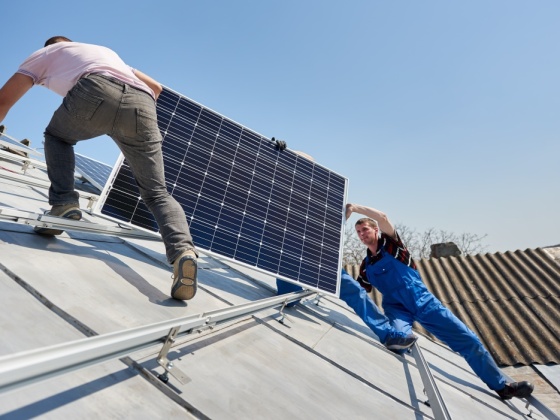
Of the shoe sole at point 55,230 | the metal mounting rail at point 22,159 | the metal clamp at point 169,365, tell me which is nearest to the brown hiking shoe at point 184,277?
the metal clamp at point 169,365

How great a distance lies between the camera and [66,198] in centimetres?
256

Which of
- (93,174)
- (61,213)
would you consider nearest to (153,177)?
(61,213)

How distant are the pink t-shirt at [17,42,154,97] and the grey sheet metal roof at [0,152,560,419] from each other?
1.11 m

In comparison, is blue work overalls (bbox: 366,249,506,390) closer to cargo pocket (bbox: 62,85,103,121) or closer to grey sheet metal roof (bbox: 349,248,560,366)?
grey sheet metal roof (bbox: 349,248,560,366)

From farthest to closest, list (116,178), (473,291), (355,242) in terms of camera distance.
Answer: (355,242)
(473,291)
(116,178)

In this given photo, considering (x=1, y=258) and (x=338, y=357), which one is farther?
(x=338, y=357)

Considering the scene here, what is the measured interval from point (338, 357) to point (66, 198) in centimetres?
250

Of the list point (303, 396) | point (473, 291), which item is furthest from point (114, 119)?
point (473, 291)

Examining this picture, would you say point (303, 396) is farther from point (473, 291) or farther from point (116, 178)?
point (473, 291)

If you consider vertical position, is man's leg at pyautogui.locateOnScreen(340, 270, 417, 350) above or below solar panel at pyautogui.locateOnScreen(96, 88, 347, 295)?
below

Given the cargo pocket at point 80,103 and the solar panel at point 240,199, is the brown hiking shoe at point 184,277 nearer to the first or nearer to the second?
the solar panel at point 240,199

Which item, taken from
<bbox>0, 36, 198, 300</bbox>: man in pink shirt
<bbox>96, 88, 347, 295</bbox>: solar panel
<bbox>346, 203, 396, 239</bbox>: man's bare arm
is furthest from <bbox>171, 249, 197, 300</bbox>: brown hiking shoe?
<bbox>346, 203, 396, 239</bbox>: man's bare arm

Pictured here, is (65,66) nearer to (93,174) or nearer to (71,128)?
(71,128)

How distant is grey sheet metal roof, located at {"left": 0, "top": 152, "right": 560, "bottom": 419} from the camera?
1236mm
